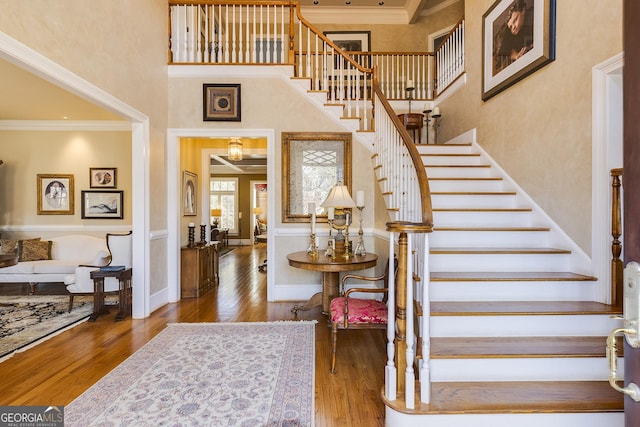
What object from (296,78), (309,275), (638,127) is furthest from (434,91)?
(638,127)

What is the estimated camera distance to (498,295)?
243cm

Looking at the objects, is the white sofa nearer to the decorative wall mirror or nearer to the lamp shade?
the decorative wall mirror

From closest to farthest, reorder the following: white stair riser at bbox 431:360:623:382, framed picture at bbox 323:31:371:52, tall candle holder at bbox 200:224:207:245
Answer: white stair riser at bbox 431:360:623:382 < tall candle holder at bbox 200:224:207:245 < framed picture at bbox 323:31:371:52

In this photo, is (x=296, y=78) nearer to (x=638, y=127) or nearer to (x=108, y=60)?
(x=108, y=60)

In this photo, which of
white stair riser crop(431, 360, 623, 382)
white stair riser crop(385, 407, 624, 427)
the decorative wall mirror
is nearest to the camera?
white stair riser crop(385, 407, 624, 427)

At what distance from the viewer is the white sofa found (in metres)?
4.71

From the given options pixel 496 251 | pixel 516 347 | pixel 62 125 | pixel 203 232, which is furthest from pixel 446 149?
pixel 62 125

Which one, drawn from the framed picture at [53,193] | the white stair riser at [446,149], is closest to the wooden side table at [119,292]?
the framed picture at [53,193]

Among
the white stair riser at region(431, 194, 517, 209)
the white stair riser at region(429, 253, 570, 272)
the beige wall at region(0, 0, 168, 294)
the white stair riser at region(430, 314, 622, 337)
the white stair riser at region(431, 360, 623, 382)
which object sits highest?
the beige wall at region(0, 0, 168, 294)

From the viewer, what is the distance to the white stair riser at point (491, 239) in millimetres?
2984

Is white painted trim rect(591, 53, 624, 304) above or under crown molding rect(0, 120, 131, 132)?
under

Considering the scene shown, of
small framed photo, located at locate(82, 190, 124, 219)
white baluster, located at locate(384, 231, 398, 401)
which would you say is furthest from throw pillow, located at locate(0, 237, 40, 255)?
→ white baluster, located at locate(384, 231, 398, 401)

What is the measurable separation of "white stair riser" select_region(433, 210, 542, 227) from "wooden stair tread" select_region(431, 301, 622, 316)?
99cm

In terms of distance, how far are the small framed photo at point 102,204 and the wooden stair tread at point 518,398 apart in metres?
5.55
